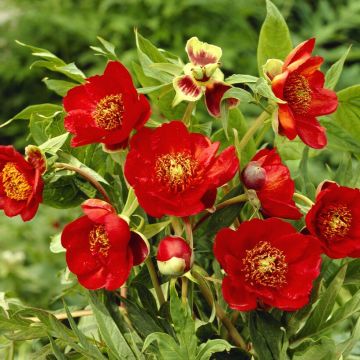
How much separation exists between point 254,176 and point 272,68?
0.27 ft

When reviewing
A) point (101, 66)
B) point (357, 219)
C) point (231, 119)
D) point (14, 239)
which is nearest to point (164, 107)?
point (231, 119)

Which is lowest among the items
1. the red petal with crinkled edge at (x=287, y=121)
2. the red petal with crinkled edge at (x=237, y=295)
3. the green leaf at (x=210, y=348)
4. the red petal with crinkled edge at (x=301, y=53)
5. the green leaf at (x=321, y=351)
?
the green leaf at (x=321, y=351)

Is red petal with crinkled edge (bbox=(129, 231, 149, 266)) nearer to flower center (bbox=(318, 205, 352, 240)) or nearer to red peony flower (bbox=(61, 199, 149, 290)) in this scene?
red peony flower (bbox=(61, 199, 149, 290))

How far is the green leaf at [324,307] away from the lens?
56 centimetres

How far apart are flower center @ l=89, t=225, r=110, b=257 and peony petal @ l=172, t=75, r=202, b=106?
4.2 inches

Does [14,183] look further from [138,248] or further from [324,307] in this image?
[324,307]

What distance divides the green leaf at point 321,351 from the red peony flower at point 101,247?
134mm

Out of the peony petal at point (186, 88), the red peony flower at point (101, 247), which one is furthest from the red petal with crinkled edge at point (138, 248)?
the peony petal at point (186, 88)

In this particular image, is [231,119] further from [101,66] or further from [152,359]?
[101,66]

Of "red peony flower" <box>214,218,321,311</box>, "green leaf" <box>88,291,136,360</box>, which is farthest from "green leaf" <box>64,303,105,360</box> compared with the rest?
"red peony flower" <box>214,218,321,311</box>

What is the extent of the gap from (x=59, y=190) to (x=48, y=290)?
1.05m

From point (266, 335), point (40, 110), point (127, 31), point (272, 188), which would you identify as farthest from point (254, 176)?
point (127, 31)

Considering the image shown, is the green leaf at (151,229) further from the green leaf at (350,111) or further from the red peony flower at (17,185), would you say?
the green leaf at (350,111)

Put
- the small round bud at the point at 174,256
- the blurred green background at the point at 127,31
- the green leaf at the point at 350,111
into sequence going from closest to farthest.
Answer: the small round bud at the point at 174,256, the green leaf at the point at 350,111, the blurred green background at the point at 127,31
